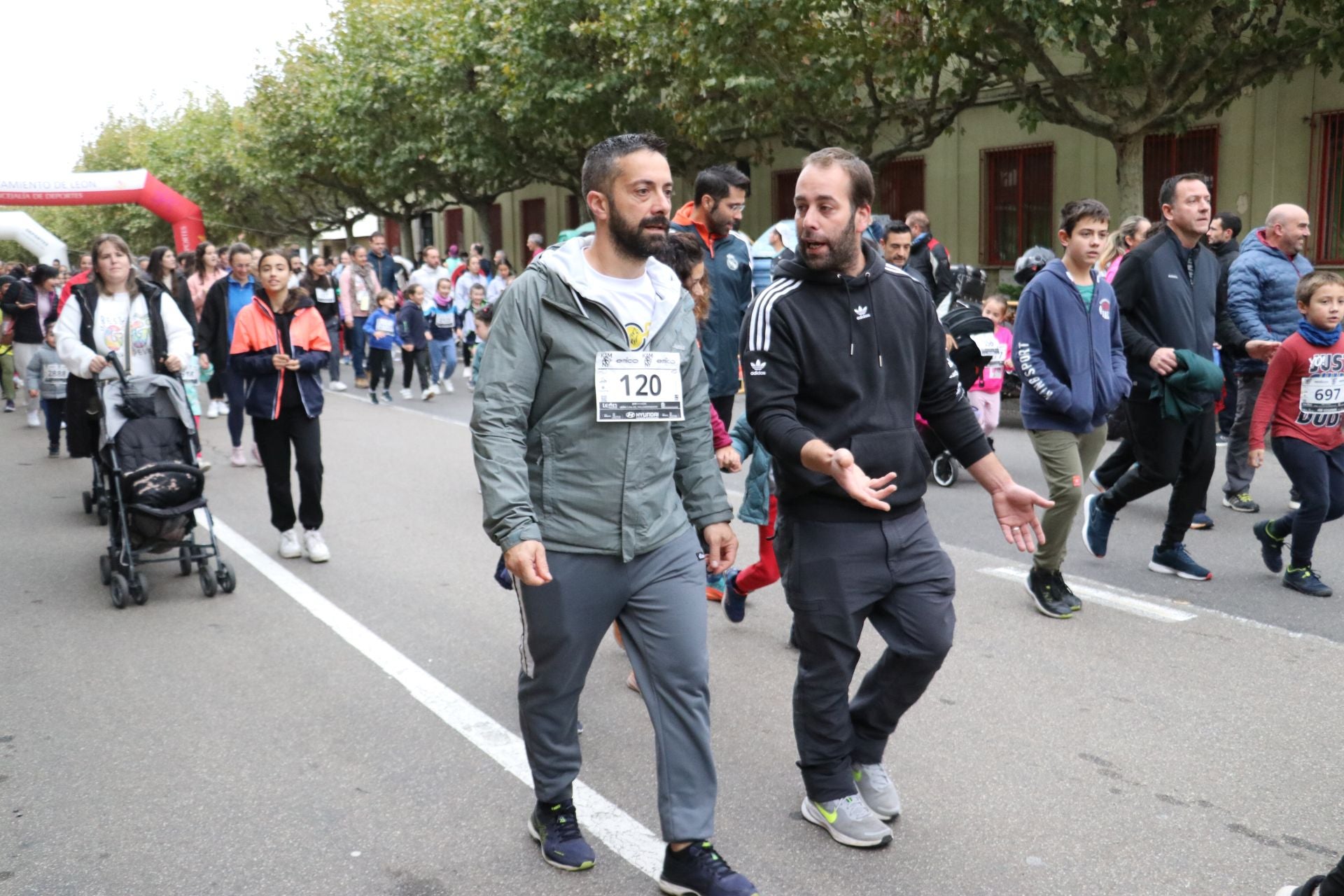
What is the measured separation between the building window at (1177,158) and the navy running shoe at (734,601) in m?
15.0

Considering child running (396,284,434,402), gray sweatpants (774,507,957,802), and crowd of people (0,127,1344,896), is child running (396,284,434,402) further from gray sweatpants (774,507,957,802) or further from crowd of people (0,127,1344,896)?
gray sweatpants (774,507,957,802)

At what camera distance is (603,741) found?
4.55 metres

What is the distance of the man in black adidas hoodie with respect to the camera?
141 inches

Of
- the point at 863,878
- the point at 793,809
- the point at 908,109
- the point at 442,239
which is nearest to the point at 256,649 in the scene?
the point at 793,809

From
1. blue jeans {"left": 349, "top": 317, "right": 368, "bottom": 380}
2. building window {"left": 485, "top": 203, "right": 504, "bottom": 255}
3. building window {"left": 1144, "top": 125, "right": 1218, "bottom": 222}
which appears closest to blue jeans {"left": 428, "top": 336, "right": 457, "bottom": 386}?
blue jeans {"left": 349, "top": 317, "right": 368, "bottom": 380}

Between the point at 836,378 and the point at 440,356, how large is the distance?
14.5 metres

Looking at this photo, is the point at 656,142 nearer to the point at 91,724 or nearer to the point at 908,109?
the point at 91,724

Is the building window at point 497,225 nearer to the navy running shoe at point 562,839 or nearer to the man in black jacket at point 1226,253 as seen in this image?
the man in black jacket at point 1226,253

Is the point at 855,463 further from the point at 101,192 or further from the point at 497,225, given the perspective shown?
the point at 497,225

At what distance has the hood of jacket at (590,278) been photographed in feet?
11.1

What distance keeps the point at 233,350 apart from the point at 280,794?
370cm

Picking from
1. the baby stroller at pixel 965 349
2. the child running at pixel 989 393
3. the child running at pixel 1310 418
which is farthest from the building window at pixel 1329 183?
the child running at pixel 1310 418

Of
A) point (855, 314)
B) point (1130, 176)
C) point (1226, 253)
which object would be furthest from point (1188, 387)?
point (1130, 176)

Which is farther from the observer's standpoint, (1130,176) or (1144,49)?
(1130,176)
